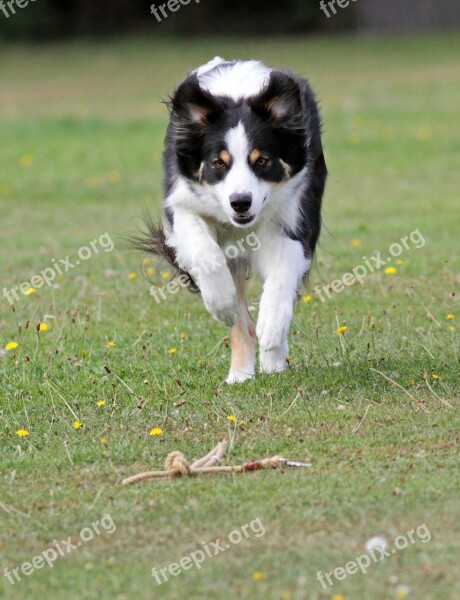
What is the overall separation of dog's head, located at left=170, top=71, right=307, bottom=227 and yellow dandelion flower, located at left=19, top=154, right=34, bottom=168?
10.8 metres

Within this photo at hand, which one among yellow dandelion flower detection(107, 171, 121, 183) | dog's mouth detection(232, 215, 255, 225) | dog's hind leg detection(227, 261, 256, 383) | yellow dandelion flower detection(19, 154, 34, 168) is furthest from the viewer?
yellow dandelion flower detection(19, 154, 34, 168)

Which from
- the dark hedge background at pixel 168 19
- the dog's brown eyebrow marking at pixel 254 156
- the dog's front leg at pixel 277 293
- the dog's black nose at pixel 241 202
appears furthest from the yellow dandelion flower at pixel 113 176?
the dark hedge background at pixel 168 19

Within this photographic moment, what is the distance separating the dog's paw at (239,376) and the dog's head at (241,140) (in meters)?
0.86

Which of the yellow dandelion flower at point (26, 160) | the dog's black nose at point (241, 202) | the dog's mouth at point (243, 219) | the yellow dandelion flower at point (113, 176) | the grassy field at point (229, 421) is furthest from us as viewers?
the yellow dandelion flower at point (26, 160)

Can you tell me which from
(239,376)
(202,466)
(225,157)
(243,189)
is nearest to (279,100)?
(225,157)

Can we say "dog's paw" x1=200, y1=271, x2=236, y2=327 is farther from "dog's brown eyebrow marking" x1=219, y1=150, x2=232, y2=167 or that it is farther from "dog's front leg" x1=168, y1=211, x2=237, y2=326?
"dog's brown eyebrow marking" x1=219, y1=150, x2=232, y2=167

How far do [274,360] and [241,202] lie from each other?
3.29 ft

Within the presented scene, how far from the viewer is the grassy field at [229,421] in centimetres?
390

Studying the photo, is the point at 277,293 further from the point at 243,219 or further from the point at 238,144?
the point at 238,144

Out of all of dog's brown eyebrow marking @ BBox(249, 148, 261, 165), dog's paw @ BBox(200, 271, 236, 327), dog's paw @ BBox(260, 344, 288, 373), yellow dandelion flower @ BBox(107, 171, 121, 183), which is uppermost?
dog's brown eyebrow marking @ BBox(249, 148, 261, 165)

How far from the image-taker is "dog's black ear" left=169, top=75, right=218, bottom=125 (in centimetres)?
589

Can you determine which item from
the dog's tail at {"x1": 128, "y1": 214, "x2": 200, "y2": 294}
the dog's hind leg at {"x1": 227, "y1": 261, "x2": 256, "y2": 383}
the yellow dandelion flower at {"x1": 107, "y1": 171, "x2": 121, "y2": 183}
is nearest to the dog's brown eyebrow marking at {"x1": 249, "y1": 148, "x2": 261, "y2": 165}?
the dog's hind leg at {"x1": 227, "y1": 261, "x2": 256, "y2": 383}

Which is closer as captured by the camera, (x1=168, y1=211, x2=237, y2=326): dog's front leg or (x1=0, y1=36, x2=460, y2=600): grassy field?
(x1=0, y1=36, x2=460, y2=600): grassy field

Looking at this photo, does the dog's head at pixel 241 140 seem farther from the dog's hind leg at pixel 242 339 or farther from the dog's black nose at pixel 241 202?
the dog's hind leg at pixel 242 339
